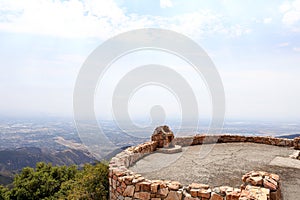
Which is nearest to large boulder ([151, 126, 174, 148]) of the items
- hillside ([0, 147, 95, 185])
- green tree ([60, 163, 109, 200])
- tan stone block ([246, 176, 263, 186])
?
green tree ([60, 163, 109, 200])

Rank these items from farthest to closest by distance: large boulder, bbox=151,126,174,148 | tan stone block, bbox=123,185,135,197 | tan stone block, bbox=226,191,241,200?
large boulder, bbox=151,126,174,148, tan stone block, bbox=123,185,135,197, tan stone block, bbox=226,191,241,200

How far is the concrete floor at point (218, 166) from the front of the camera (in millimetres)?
6117

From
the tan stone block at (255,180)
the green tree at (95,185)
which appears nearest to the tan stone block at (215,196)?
the tan stone block at (255,180)

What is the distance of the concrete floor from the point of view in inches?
241

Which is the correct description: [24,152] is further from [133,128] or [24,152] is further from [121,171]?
[121,171]

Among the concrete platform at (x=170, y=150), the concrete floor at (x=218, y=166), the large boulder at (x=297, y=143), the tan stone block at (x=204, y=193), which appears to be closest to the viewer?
the tan stone block at (x=204, y=193)

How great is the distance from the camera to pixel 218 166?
7.42 metres

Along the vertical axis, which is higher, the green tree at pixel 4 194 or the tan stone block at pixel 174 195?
the tan stone block at pixel 174 195

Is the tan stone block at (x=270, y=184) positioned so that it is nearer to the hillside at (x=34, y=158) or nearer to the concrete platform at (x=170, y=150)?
the concrete platform at (x=170, y=150)

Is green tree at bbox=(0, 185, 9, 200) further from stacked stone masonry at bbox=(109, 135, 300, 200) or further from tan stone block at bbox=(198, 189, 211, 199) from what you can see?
tan stone block at bbox=(198, 189, 211, 199)

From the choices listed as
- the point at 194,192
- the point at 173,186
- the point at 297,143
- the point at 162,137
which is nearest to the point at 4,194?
the point at 162,137

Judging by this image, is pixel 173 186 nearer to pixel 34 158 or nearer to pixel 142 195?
pixel 142 195

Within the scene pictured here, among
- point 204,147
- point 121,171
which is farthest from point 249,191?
point 204,147

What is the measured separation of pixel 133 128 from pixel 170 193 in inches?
181
